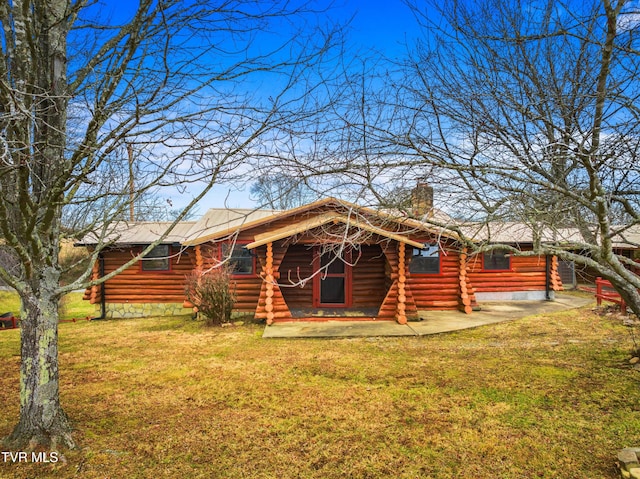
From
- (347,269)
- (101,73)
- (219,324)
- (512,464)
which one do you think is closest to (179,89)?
(101,73)

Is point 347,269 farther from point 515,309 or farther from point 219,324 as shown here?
point 515,309

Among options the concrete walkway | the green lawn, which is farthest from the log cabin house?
the green lawn

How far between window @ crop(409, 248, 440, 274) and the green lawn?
4.94 meters

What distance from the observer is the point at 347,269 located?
46.3 feet

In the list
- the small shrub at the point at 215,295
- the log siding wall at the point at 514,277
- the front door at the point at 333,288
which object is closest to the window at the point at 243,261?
the small shrub at the point at 215,295

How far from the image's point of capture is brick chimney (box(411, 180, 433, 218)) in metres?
4.95

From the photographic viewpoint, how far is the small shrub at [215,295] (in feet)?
41.2

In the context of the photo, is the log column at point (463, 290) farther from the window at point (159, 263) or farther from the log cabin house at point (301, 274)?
the window at point (159, 263)

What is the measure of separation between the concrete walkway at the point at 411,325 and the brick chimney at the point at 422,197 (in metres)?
5.94

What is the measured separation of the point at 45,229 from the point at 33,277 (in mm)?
532

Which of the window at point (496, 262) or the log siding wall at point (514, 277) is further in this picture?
the window at point (496, 262)

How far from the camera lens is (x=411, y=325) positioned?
461 inches

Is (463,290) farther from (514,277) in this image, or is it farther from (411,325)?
(514,277)

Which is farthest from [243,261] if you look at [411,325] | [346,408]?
[346,408]
